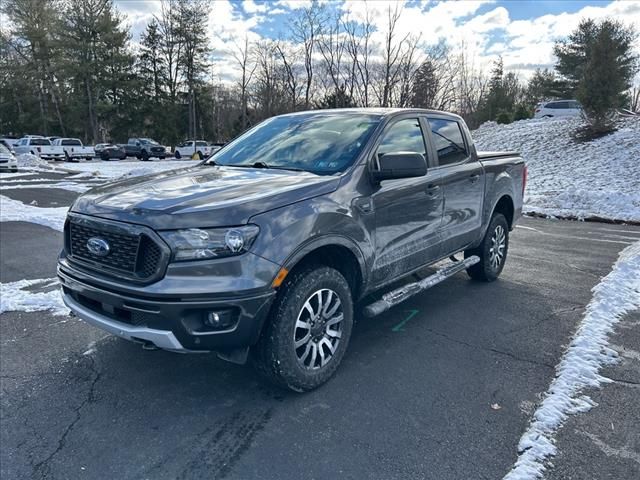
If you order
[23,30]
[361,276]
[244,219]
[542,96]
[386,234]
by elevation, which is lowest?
[361,276]

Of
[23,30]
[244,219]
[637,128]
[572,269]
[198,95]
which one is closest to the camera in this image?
[244,219]

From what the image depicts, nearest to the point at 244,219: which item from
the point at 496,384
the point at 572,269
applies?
the point at 496,384

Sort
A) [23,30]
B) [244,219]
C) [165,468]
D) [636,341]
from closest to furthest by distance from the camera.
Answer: [165,468] < [244,219] < [636,341] < [23,30]

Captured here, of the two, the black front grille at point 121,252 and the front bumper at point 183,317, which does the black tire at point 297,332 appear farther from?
the black front grille at point 121,252

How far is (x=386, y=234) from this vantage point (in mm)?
3492

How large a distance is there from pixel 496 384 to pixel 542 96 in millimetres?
51421

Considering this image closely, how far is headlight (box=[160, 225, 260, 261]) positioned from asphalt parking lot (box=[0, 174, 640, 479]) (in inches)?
42.0

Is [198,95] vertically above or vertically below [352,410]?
above

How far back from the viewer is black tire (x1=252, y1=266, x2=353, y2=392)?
108 inches

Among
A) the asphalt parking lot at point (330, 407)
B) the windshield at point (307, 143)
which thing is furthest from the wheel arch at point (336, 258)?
the asphalt parking lot at point (330, 407)

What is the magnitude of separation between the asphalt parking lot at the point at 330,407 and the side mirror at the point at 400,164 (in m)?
1.46

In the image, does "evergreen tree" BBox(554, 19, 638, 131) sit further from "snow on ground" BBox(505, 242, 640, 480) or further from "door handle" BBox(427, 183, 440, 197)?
"door handle" BBox(427, 183, 440, 197)

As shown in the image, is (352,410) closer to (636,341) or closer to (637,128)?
(636,341)

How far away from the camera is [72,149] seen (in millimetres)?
34094
